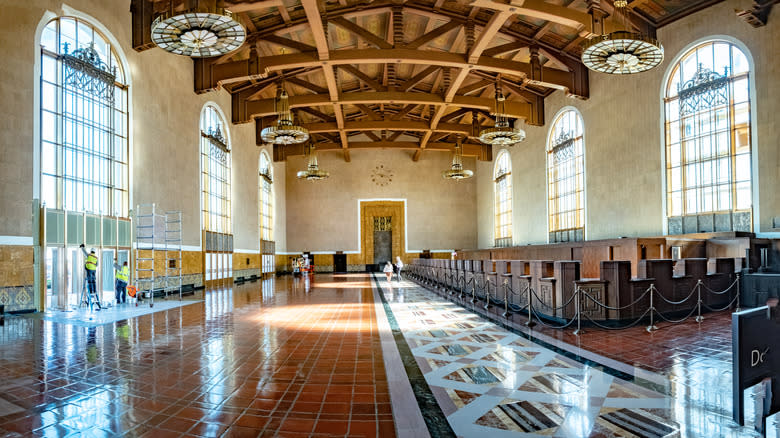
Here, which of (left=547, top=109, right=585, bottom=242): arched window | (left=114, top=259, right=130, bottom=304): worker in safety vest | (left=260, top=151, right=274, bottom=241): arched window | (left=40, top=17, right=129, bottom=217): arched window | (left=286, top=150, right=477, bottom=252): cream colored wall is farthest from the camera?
(left=286, top=150, right=477, bottom=252): cream colored wall

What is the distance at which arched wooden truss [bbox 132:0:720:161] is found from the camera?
13.6 m

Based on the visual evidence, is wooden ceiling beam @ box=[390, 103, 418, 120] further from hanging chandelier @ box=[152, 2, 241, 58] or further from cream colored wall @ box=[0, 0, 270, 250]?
hanging chandelier @ box=[152, 2, 241, 58]

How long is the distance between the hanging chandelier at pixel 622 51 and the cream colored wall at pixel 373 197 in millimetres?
22500

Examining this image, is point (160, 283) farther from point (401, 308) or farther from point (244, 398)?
point (244, 398)

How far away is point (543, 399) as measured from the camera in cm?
382

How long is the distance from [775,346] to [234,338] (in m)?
6.27

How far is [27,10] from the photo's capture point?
33.6 feet

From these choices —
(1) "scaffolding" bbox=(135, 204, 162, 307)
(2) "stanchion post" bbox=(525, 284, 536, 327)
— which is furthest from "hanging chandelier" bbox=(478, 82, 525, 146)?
(1) "scaffolding" bbox=(135, 204, 162, 307)

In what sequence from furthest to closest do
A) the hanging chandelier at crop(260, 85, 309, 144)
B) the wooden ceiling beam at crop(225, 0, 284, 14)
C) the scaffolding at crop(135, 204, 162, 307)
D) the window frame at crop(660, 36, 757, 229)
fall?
the hanging chandelier at crop(260, 85, 309, 144)
the scaffolding at crop(135, 204, 162, 307)
the wooden ceiling beam at crop(225, 0, 284, 14)
the window frame at crop(660, 36, 757, 229)

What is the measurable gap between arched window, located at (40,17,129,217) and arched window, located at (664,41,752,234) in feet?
54.1

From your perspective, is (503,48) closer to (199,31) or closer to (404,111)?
(404,111)

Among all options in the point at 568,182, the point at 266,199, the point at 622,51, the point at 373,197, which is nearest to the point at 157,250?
the point at 622,51

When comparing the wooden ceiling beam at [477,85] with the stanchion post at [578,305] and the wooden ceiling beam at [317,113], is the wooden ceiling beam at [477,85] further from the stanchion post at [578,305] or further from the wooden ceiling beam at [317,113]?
the stanchion post at [578,305]

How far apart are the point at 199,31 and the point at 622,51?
990 centimetres
